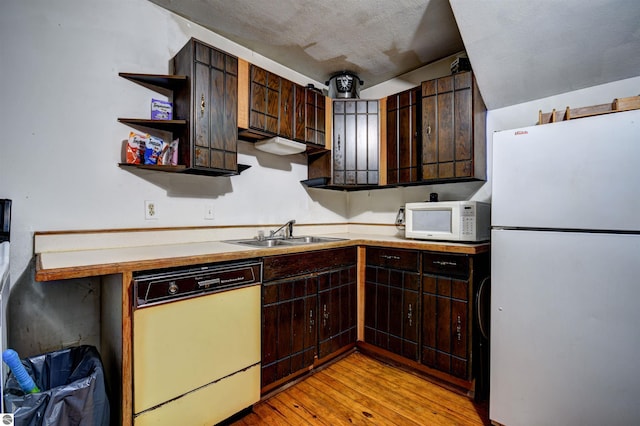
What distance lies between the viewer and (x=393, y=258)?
228cm

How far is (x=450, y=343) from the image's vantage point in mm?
1976

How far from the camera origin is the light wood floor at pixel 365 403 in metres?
1.68

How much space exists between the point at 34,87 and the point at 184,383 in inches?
68.2

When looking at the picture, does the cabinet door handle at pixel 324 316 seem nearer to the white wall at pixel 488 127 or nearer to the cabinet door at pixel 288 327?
the cabinet door at pixel 288 327

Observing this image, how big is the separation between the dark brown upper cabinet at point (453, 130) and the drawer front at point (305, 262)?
2.98 feet

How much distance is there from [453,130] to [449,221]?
2.29 feet

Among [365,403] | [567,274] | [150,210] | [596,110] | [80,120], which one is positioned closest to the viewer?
[567,274]

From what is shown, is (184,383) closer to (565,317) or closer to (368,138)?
(565,317)

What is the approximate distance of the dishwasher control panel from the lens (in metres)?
1.32

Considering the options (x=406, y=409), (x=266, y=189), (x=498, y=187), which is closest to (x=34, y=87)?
(x=266, y=189)

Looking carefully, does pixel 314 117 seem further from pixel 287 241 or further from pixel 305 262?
pixel 305 262

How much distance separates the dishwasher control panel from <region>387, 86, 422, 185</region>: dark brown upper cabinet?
4.96 ft

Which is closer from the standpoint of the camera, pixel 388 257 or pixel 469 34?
pixel 469 34

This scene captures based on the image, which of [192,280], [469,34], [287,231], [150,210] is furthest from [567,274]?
[150,210]
